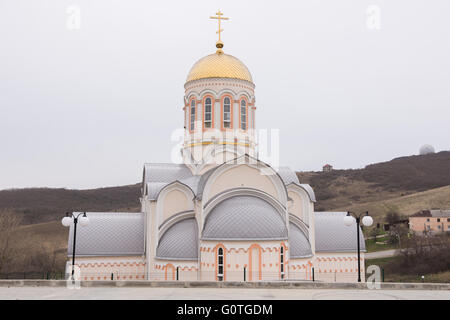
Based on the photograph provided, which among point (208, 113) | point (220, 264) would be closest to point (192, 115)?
point (208, 113)

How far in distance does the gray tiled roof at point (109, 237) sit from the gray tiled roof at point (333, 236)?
35.3 feet

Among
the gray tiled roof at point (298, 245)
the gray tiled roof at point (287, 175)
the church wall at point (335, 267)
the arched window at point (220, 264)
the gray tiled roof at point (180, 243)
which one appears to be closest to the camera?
the arched window at point (220, 264)

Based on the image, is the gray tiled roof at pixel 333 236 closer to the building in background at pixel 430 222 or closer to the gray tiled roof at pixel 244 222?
the gray tiled roof at pixel 244 222

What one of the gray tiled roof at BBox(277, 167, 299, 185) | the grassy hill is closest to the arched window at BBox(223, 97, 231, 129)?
the gray tiled roof at BBox(277, 167, 299, 185)


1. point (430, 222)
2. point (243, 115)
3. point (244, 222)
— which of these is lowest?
point (244, 222)

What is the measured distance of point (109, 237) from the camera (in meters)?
21.7

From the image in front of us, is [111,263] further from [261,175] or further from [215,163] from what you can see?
[261,175]

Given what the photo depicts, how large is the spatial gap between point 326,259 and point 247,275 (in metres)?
8.05

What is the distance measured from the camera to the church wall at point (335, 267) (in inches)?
897

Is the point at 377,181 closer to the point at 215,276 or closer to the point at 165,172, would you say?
the point at 165,172

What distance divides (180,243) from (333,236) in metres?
10.2

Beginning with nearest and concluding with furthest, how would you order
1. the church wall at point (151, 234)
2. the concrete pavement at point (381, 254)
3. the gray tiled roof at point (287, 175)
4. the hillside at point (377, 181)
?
the church wall at point (151, 234)
the gray tiled roof at point (287, 175)
the concrete pavement at point (381, 254)
the hillside at point (377, 181)

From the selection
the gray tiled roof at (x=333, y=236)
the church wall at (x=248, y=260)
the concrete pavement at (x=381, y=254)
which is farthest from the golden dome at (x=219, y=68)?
the concrete pavement at (x=381, y=254)
